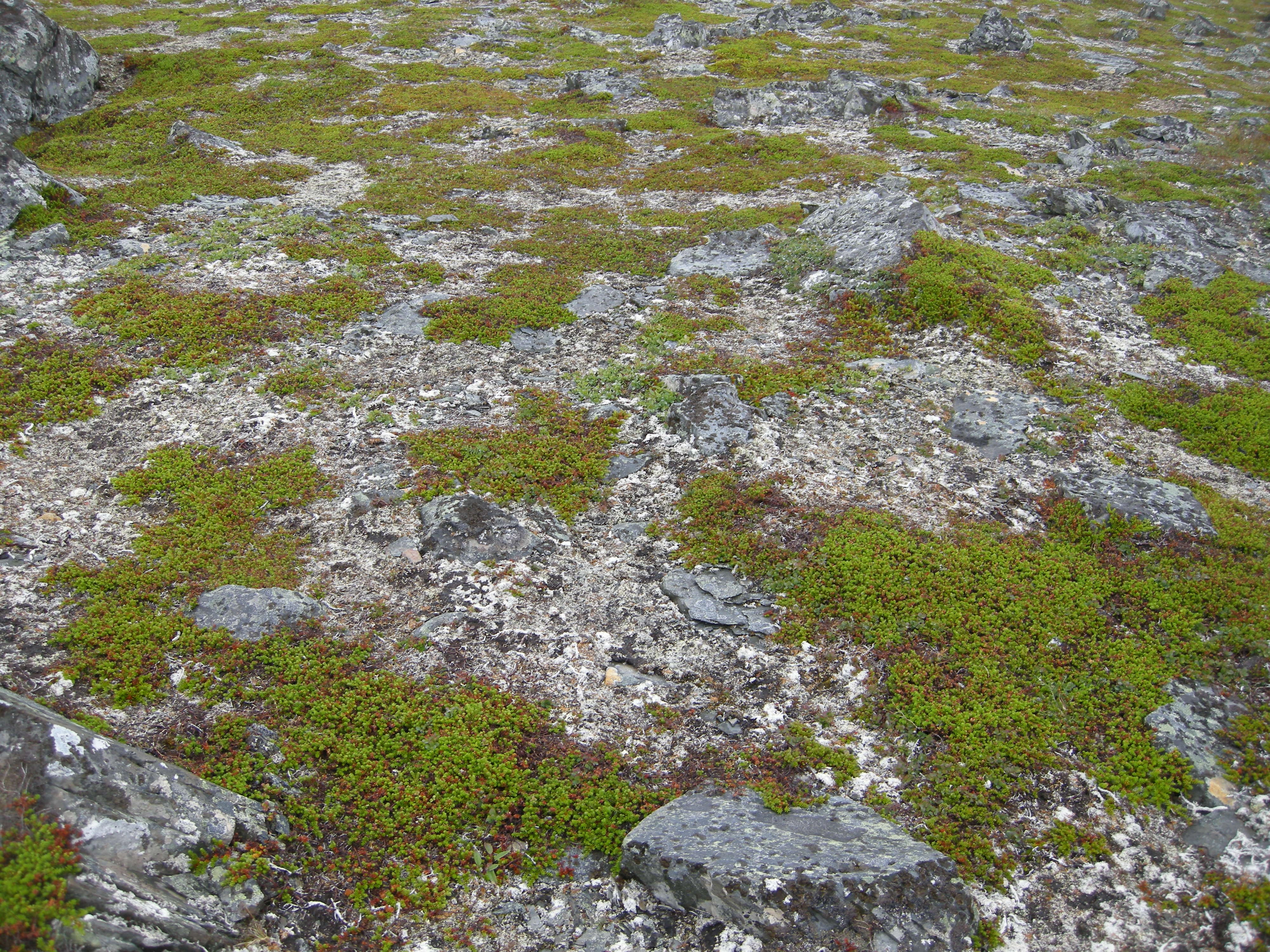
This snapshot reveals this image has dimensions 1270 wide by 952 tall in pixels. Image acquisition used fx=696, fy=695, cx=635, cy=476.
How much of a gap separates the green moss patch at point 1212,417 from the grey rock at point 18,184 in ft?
90.3

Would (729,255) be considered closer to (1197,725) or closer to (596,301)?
(596,301)

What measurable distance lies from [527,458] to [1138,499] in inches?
426

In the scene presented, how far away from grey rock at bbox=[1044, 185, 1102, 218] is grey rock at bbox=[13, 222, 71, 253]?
29.2 m

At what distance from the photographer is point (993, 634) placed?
997cm

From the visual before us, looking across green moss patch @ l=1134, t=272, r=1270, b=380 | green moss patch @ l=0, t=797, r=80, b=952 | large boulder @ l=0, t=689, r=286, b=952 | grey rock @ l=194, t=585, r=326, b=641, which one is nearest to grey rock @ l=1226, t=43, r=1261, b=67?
green moss patch @ l=1134, t=272, r=1270, b=380

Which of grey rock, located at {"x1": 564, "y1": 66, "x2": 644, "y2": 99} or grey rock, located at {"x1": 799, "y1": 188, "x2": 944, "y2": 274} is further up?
grey rock, located at {"x1": 564, "y1": 66, "x2": 644, "y2": 99}

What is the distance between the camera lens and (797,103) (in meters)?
33.9

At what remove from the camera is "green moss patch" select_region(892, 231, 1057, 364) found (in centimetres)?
1611

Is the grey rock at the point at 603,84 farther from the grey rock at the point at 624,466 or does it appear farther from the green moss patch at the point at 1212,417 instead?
the green moss patch at the point at 1212,417

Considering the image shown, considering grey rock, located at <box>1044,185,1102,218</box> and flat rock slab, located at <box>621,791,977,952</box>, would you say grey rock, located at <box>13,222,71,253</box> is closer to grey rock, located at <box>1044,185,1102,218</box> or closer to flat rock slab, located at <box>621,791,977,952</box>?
flat rock slab, located at <box>621,791,977,952</box>

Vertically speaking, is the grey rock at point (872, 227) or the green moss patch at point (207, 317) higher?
the grey rock at point (872, 227)

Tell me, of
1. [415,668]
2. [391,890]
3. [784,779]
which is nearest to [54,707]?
[415,668]

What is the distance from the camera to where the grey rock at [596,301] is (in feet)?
60.4

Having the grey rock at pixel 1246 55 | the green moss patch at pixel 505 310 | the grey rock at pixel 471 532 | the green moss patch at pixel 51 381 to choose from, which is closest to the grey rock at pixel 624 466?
the grey rock at pixel 471 532
